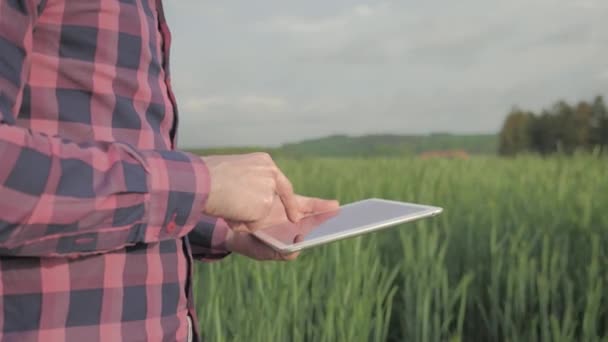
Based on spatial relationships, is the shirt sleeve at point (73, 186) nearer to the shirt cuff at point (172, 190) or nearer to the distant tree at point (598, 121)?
the shirt cuff at point (172, 190)

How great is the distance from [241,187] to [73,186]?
0.46 ft

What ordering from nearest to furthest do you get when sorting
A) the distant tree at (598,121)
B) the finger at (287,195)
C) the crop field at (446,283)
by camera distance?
the finger at (287,195) → the crop field at (446,283) → the distant tree at (598,121)

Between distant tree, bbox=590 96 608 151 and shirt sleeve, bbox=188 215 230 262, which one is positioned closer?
shirt sleeve, bbox=188 215 230 262

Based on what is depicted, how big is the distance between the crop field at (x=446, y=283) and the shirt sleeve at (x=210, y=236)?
33 cm

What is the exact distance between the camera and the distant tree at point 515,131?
1150cm

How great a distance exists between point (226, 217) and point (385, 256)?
1537 millimetres

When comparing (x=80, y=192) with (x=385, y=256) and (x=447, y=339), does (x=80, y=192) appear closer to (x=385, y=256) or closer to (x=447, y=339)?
(x=447, y=339)

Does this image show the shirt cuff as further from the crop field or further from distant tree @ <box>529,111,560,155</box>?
distant tree @ <box>529,111,560,155</box>

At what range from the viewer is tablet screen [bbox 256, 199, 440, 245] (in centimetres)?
75

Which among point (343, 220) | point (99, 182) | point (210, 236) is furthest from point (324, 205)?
point (99, 182)

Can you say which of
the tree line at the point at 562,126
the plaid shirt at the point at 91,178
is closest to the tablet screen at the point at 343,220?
the plaid shirt at the point at 91,178

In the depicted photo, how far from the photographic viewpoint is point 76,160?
0.59 m

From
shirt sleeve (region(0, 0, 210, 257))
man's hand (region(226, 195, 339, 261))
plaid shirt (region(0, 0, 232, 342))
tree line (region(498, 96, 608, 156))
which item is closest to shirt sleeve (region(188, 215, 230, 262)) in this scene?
man's hand (region(226, 195, 339, 261))

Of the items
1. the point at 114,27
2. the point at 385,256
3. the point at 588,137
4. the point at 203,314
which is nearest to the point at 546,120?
the point at 588,137
